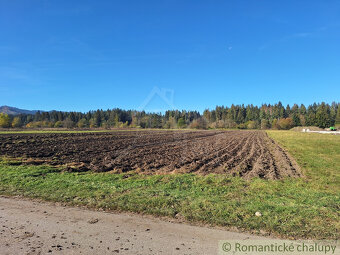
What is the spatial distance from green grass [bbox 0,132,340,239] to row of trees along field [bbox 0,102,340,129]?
83644 millimetres

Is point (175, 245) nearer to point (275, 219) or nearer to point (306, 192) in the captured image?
point (275, 219)

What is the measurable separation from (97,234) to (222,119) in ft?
500

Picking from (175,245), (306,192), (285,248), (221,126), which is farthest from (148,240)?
(221,126)

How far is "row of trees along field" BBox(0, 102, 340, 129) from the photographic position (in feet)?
376

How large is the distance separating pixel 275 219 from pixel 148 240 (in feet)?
11.0

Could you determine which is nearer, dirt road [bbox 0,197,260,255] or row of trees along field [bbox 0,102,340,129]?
dirt road [bbox 0,197,260,255]

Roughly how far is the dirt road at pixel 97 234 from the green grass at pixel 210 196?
65 centimetres

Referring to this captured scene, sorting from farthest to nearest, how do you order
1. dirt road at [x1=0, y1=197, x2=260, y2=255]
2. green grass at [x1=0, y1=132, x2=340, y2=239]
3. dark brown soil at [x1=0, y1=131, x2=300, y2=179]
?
dark brown soil at [x1=0, y1=131, x2=300, y2=179], green grass at [x1=0, y1=132, x2=340, y2=239], dirt road at [x1=0, y1=197, x2=260, y2=255]

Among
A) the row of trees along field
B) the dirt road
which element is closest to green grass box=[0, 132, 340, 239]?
the dirt road

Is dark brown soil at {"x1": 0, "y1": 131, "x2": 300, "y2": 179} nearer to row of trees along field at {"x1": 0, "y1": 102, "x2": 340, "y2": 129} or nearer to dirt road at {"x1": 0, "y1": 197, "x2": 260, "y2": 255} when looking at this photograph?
dirt road at {"x1": 0, "y1": 197, "x2": 260, "y2": 255}

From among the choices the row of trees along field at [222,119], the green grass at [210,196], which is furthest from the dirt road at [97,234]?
the row of trees along field at [222,119]

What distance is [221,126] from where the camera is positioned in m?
135

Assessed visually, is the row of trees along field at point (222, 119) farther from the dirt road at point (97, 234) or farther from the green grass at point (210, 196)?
the dirt road at point (97, 234)

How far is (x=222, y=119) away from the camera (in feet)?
497
